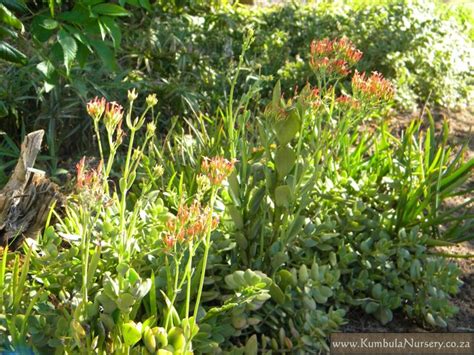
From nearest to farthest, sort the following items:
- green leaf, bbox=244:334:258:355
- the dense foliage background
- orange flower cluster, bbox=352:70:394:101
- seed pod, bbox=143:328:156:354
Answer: seed pod, bbox=143:328:156:354 < the dense foliage background < green leaf, bbox=244:334:258:355 < orange flower cluster, bbox=352:70:394:101

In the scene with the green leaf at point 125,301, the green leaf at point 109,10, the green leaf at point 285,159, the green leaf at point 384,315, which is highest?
the green leaf at point 109,10

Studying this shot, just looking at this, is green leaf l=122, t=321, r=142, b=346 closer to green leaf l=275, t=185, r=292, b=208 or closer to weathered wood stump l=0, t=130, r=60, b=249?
green leaf l=275, t=185, r=292, b=208

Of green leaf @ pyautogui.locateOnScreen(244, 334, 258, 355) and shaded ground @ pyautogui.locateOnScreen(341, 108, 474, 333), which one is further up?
green leaf @ pyautogui.locateOnScreen(244, 334, 258, 355)

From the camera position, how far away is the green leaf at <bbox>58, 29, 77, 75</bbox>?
3.19 m

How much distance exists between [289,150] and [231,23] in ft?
11.2

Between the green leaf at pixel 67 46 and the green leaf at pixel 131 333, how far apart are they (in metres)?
1.38

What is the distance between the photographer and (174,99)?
15.6 ft

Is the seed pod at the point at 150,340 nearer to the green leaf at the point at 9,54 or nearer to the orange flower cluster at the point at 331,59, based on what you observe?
the orange flower cluster at the point at 331,59

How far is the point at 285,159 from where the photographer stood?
110 inches

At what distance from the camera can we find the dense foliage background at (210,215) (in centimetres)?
229

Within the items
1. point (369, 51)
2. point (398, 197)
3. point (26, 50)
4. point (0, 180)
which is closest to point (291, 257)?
point (398, 197)

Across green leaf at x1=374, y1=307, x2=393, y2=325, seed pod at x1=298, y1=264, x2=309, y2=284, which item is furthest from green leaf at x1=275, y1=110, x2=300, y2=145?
green leaf at x1=374, y1=307, x2=393, y2=325

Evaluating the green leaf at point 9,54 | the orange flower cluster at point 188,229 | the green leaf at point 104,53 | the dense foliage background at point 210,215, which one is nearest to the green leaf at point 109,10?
the dense foliage background at point 210,215

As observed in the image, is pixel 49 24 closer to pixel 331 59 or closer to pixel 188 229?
pixel 331 59
